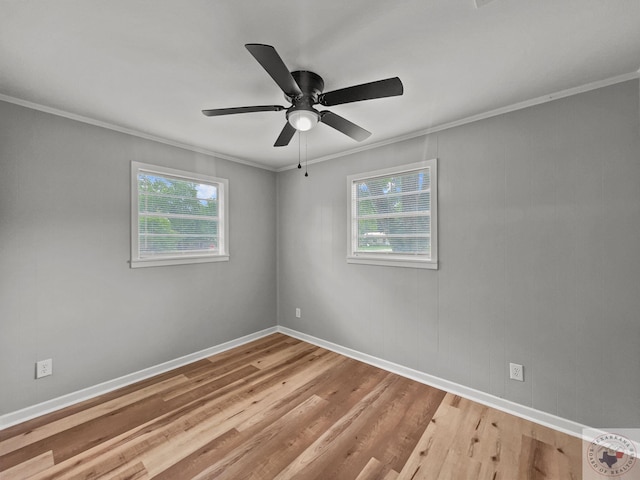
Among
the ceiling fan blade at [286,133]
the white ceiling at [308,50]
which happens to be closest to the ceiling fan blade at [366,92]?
the white ceiling at [308,50]

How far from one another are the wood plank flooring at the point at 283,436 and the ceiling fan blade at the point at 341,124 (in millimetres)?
2215

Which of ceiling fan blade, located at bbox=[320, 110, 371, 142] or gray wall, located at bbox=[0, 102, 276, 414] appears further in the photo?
gray wall, located at bbox=[0, 102, 276, 414]

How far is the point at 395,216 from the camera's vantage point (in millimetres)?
3006

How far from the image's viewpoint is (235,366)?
3055mm

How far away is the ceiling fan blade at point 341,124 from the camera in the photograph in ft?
6.14

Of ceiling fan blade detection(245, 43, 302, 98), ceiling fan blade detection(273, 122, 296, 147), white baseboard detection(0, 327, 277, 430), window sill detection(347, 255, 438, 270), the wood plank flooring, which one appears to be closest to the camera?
ceiling fan blade detection(245, 43, 302, 98)

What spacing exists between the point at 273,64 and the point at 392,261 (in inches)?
86.3

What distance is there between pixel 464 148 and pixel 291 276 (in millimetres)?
2654

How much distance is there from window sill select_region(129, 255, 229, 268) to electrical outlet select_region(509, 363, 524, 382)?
3.13 metres

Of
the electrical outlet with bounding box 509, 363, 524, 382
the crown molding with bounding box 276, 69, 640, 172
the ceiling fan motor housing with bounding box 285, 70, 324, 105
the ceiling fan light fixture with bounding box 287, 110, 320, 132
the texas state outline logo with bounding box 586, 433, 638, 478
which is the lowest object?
the texas state outline logo with bounding box 586, 433, 638, 478

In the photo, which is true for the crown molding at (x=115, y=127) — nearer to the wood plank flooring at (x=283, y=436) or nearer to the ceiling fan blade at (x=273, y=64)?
the ceiling fan blade at (x=273, y=64)

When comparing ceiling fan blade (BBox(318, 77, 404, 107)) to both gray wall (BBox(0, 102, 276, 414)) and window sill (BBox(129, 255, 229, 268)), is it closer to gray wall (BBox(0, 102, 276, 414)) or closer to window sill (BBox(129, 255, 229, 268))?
gray wall (BBox(0, 102, 276, 414))

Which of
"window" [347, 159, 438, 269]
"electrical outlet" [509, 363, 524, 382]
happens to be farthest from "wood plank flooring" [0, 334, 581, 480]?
"window" [347, 159, 438, 269]

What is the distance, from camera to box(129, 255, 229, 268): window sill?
2768 millimetres
